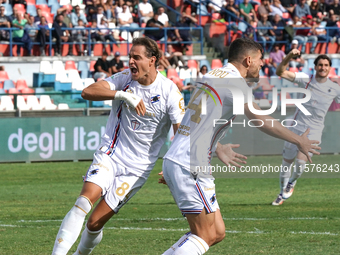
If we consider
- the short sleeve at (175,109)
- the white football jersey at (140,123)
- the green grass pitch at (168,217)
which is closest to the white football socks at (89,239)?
the white football jersey at (140,123)

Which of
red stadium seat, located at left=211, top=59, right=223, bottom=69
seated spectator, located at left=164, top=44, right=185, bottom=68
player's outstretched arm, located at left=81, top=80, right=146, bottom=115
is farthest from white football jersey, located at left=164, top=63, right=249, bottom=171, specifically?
red stadium seat, located at left=211, top=59, right=223, bottom=69

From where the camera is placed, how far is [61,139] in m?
16.4

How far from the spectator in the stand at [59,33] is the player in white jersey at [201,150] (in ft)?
56.9

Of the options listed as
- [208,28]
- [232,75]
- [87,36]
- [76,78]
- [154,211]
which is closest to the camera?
[232,75]

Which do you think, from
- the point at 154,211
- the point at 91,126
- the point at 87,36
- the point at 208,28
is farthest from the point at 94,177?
the point at 208,28

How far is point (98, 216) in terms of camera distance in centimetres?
584

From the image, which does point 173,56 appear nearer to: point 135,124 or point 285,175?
point 285,175

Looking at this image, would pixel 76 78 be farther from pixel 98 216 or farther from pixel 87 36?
pixel 98 216

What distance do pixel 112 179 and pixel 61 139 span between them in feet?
34.9

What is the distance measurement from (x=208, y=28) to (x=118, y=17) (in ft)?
13.6

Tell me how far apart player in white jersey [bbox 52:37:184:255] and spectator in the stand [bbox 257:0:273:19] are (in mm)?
20513

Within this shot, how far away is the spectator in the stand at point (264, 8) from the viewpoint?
2608 centimetres

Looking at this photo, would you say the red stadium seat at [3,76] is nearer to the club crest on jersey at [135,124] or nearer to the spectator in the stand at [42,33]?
the spectator in the stand at [42,33]

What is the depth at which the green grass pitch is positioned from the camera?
23.3ft
